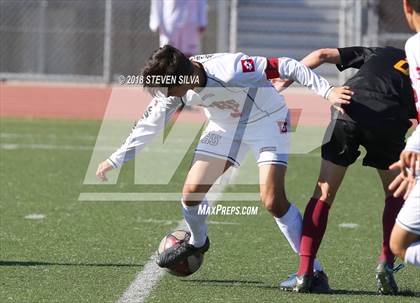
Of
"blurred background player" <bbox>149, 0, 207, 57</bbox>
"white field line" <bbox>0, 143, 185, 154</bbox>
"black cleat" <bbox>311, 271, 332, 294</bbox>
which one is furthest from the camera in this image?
"blurred background player" <bbox>149, 0, 207, 57</bbox>

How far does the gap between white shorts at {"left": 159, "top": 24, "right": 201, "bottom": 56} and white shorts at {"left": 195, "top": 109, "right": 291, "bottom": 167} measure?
886 centimetres

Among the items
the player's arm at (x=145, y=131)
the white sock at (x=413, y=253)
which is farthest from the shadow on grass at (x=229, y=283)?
the white sock at (x=413, y=253)

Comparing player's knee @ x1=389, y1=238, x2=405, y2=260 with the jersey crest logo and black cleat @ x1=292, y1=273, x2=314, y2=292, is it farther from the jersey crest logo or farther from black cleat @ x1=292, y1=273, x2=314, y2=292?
the jersey crest logo

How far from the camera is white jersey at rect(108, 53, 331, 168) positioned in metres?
6.00

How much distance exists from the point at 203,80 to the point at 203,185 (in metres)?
0.59

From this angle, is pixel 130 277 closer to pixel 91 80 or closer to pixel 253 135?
pixel 253 135

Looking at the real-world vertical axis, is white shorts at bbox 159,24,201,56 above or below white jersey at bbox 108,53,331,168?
below

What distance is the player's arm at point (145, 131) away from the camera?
6141 mm

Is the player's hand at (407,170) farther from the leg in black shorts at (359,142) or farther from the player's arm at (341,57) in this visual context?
the player's arm at (341,57)

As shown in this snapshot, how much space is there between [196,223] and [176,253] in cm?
20

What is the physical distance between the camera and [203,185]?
6.12 metres

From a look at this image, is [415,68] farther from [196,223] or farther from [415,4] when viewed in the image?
[196,223]

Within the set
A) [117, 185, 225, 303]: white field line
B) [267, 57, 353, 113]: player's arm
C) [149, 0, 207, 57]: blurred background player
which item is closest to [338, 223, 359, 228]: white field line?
[117, 185, 225, 303]: white field line

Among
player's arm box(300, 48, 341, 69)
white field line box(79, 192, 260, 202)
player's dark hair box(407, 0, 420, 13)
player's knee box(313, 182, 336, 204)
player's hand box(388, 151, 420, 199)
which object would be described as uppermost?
player's dark hair box(407, 0, 420, 13)
